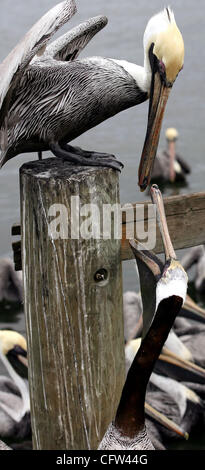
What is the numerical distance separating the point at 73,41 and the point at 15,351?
2.51 m

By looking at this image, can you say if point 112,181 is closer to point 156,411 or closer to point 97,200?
Result: point 97,200

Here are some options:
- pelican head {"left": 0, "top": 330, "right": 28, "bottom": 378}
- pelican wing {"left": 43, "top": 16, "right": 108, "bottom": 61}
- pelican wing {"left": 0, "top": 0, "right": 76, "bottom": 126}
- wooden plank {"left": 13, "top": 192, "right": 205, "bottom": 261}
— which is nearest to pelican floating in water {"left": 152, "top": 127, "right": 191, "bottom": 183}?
pelican head {"left": 0, "top": 330, "right": 28, "bottom": 378}

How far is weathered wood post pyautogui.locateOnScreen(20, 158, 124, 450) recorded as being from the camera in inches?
81.7

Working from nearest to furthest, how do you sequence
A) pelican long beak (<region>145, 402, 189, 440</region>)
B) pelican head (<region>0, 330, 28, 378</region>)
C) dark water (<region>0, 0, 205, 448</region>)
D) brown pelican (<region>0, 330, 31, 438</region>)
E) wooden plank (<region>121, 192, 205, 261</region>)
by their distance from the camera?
wooden plank (<region>121, 192, 205, 261</region>) < pelican long beak (<region>145, 402, 189, 440</region>) < brown pelican (<region>0, 330, 31, 438</region>) < pelican head (<region>0, 330, 28, 378</region>) < dark water (<region>0, 0, 205, 448</region>)

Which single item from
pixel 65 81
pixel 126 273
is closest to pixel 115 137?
pixel 126 273

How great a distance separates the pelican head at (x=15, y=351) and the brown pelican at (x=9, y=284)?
1.67m

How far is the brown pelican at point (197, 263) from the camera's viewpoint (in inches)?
242

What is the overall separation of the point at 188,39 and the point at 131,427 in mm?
15206

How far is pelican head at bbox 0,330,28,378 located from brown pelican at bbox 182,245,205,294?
2215 mm

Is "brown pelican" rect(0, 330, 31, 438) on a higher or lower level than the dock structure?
lower

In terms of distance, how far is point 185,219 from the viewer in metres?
2.63

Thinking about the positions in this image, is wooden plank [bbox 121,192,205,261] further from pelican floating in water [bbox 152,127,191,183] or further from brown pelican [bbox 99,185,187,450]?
pelican floating in water [bbox 152,127,191,183]

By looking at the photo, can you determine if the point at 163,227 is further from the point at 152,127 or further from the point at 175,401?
the point at 175,401

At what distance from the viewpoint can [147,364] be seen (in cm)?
199
